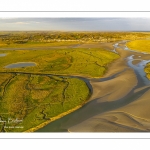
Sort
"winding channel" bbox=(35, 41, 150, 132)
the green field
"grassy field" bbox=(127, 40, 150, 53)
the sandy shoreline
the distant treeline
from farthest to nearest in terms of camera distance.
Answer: the distant treeline, "grassy field" bbox=(127, 40, 150, 53), the green field, "winding channel" bbox=(35, 41, 150, 132), the sandy shoreline

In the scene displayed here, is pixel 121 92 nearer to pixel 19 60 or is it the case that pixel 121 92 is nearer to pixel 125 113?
pixel 125 113

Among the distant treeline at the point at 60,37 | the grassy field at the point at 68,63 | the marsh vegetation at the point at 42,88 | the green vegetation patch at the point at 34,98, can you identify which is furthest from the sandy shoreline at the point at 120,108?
the distant treeline at the point at 60,37

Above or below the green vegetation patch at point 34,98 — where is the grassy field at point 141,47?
above

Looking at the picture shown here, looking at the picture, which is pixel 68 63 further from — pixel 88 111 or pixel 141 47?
pixel 141 47

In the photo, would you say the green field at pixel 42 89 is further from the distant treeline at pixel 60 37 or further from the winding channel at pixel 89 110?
Result: the distant treeline at pixel 60 37


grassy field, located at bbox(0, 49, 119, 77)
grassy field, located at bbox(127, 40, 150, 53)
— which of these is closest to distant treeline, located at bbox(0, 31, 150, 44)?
grassy field, located at bbox(127, 40, 150, 53)

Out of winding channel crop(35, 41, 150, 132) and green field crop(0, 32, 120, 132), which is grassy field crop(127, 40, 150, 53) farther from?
winding channel crop(35, 41, 150, 132)

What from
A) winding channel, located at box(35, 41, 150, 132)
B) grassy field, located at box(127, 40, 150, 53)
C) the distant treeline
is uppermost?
the distant treeline

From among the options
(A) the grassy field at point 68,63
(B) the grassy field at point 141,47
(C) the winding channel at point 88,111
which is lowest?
(C) the winding channel at point 88,111
